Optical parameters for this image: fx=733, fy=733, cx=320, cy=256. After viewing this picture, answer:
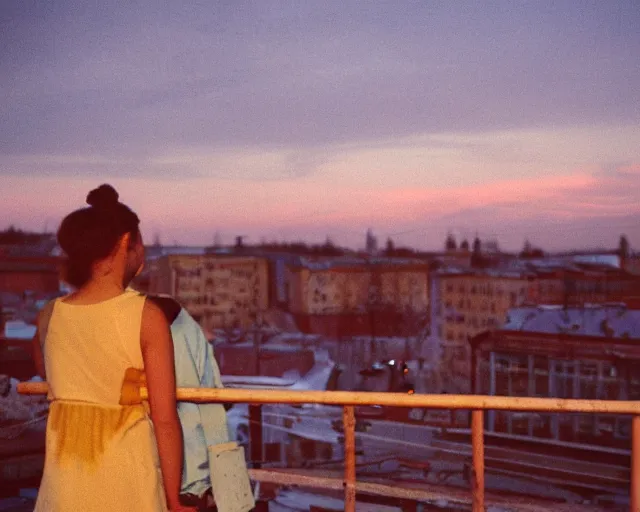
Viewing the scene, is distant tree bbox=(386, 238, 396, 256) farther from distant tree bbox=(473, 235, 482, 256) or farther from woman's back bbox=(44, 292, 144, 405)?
woman's back bbox=(44, 292, 144, 405)

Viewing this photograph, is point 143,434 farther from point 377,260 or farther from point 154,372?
point 377,260

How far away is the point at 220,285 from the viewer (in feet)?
162

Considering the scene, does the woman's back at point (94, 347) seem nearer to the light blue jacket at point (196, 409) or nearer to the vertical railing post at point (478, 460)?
the light blue jacket at point (196, 409)

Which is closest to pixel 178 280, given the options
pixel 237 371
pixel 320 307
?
pixel 320 307

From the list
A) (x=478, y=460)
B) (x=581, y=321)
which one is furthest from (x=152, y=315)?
(x=581, y=321)

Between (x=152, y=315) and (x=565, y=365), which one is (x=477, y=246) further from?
(x=152, y=315)

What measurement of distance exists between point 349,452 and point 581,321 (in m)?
18.1

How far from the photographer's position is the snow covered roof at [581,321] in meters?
18.1

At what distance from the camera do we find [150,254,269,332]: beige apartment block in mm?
47156

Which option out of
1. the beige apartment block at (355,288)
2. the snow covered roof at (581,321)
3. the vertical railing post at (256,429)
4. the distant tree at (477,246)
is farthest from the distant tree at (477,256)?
the vertical railing post at (256,429)

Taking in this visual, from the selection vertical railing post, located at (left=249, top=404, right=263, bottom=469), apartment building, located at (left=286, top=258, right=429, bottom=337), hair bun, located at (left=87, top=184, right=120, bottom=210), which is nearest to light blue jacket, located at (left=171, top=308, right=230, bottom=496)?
hair bun, located at (left=87, top=184, right=120, bottom=210)

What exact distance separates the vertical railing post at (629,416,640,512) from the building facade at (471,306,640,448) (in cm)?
1501

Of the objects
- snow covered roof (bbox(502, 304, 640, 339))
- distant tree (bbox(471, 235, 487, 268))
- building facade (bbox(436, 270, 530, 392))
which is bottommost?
building facade (bbox(436, 270, 530, 392))

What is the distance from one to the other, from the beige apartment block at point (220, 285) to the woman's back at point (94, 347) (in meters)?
45.4
